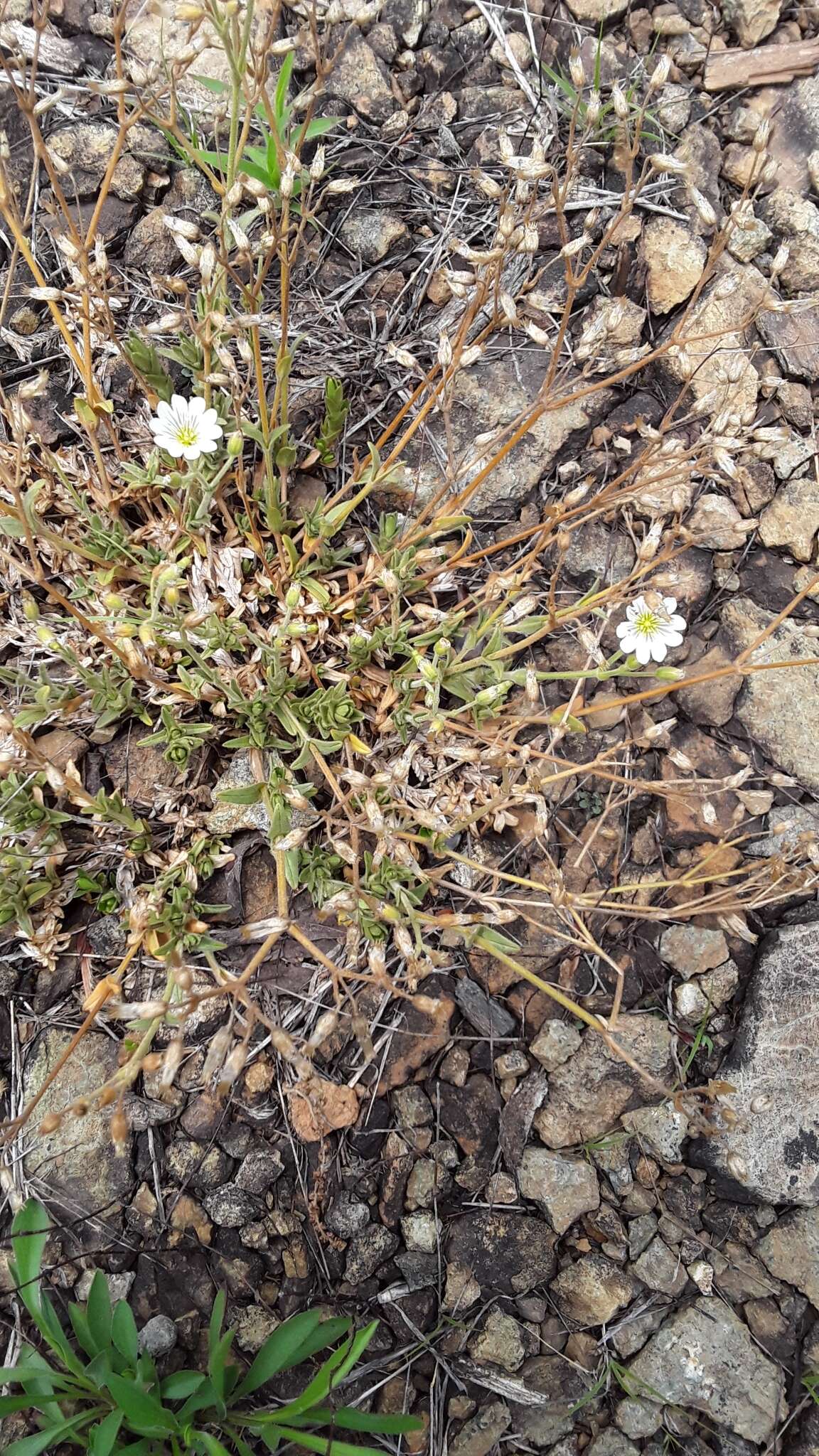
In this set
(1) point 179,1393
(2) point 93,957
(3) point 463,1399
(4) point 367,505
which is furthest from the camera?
(4) point 367,505

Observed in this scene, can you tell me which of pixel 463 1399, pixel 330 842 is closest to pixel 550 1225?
pixel 463 1399

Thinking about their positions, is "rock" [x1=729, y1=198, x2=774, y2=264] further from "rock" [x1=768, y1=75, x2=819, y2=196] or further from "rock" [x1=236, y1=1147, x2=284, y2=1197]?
"rock" [x1=236, y1=1147, x2=284, y2=1197]

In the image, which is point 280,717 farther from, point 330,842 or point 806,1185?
point 806,1185

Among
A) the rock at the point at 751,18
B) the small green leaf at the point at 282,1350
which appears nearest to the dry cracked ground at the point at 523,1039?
the small green leaf at the point at 282,1350

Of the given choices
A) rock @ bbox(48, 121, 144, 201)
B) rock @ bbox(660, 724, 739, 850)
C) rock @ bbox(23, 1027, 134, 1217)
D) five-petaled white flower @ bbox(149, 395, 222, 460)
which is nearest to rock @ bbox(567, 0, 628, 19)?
rock @ bbox(48, 121, 144, 201)

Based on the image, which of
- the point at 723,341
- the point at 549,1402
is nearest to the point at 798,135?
the point at 723,341

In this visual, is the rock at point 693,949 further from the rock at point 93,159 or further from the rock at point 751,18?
the rock at point 751,18

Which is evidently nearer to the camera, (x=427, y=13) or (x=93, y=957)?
(x=93, y=957)
